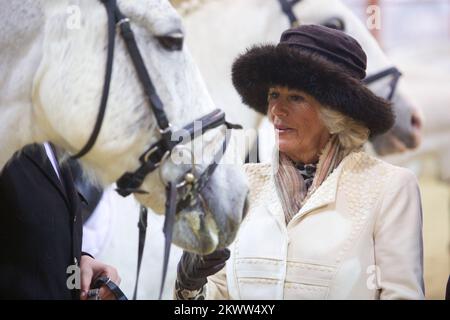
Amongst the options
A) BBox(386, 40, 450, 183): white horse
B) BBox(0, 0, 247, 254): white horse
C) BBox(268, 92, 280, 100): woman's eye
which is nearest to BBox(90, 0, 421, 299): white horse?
BBox(268, 92, 280, 100): woman's eye

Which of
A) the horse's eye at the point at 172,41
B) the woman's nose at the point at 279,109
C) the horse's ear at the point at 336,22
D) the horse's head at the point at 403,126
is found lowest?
the horse's head at the point at 403,126

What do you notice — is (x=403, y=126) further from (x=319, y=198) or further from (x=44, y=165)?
(x=44, y=165)

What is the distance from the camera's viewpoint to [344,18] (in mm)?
2766

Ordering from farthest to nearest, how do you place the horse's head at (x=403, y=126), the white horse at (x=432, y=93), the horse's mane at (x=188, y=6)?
the white horse at (x=432, y=93) → the horse's head at (x=403, y=126) → the horse's mane at (x=188, y=6)

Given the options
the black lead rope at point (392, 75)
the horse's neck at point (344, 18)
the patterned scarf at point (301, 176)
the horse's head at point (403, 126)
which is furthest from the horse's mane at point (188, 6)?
the patterned scarf at point (301, 176)

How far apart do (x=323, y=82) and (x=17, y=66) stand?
60cm

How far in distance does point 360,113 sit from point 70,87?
587 millimetres

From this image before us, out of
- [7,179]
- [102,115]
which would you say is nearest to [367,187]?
[102,115]

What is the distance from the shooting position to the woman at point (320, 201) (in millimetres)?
1548

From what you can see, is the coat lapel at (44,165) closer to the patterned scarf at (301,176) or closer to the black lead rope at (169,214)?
the black lead rope at (169,214)

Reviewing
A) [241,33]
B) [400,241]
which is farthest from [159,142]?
[241,33]

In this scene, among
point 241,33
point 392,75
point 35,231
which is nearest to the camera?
point 35,231

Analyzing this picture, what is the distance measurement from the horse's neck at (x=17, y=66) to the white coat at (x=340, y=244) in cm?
51

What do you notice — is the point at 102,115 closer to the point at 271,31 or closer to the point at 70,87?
the point at 70,87
